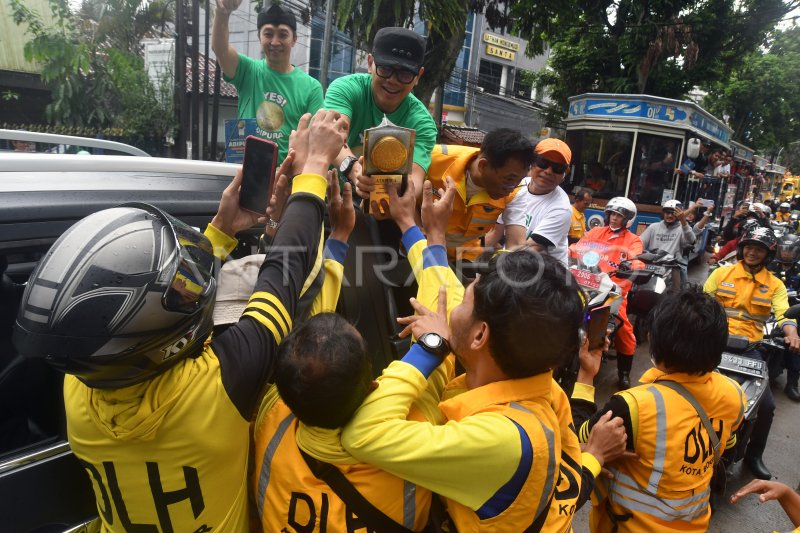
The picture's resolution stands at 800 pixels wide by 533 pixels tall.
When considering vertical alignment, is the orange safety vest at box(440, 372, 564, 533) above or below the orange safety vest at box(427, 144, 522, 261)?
below

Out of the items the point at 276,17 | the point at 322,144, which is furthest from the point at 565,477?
the point at 276,17

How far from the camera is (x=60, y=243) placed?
0.96 metres

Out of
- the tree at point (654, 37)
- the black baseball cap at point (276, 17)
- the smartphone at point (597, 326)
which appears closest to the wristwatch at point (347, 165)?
the black baseball cap at point (276, 17)

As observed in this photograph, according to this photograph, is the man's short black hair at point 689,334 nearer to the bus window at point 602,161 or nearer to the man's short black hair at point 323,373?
the man's short black hair at point 323,373

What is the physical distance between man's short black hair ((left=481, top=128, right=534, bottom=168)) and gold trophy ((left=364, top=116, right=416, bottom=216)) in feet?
2.38

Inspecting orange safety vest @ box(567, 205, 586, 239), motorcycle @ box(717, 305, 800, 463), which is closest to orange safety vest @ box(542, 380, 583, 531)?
motorcycle @ box(717, 305, 800, 463)

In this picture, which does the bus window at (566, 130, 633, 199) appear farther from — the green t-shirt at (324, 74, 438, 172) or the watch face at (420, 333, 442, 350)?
the watch face at (420, 333, 442, 350)

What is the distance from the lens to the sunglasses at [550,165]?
3.46 metres

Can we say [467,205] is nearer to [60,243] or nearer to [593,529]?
[593,529]

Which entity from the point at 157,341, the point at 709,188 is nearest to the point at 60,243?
the point at 157,341

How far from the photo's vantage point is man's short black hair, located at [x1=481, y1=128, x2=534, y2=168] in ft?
7.37

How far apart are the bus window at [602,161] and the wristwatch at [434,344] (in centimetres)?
893

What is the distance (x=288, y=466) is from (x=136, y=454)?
0.31 metres

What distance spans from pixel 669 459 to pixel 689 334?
429 mm
